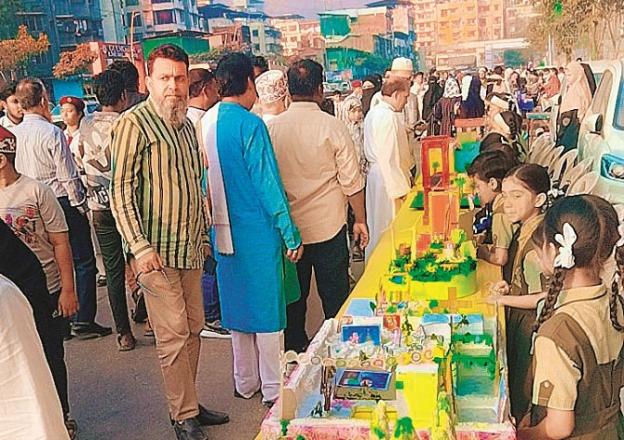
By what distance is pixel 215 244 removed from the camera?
3045mm

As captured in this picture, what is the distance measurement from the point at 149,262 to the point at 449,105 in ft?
19.4

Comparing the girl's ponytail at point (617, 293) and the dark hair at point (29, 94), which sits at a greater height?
the dark hair at point (29, 94)

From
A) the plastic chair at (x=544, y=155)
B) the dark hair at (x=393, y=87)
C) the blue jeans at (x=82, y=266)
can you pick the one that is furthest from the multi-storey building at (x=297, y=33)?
the blue jeans at (x=82, y=266)

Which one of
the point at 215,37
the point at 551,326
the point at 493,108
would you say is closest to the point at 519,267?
the point at 551,326

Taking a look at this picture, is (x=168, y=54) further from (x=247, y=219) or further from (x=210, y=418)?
(x=210, y=418)

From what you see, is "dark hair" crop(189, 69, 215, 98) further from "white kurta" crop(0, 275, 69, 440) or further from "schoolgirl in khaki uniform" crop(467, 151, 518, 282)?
"white kurta" crop(0, 275, 69, 440)

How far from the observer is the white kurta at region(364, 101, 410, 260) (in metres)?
4.37

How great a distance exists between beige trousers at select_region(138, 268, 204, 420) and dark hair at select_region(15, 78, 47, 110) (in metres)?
2.03

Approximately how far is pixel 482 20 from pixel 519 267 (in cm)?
579


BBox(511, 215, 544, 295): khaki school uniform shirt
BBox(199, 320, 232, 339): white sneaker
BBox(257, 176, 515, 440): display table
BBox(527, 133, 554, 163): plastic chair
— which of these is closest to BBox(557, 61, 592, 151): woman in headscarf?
BBox(527, 133, 554, 163): plastic chair

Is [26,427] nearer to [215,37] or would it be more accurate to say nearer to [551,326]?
[551,326]

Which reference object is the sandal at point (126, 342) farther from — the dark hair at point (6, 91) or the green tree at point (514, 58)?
the green tree at point (514, 58)

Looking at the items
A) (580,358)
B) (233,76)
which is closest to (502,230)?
(580,358)

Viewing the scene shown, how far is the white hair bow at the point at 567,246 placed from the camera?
1.63m
